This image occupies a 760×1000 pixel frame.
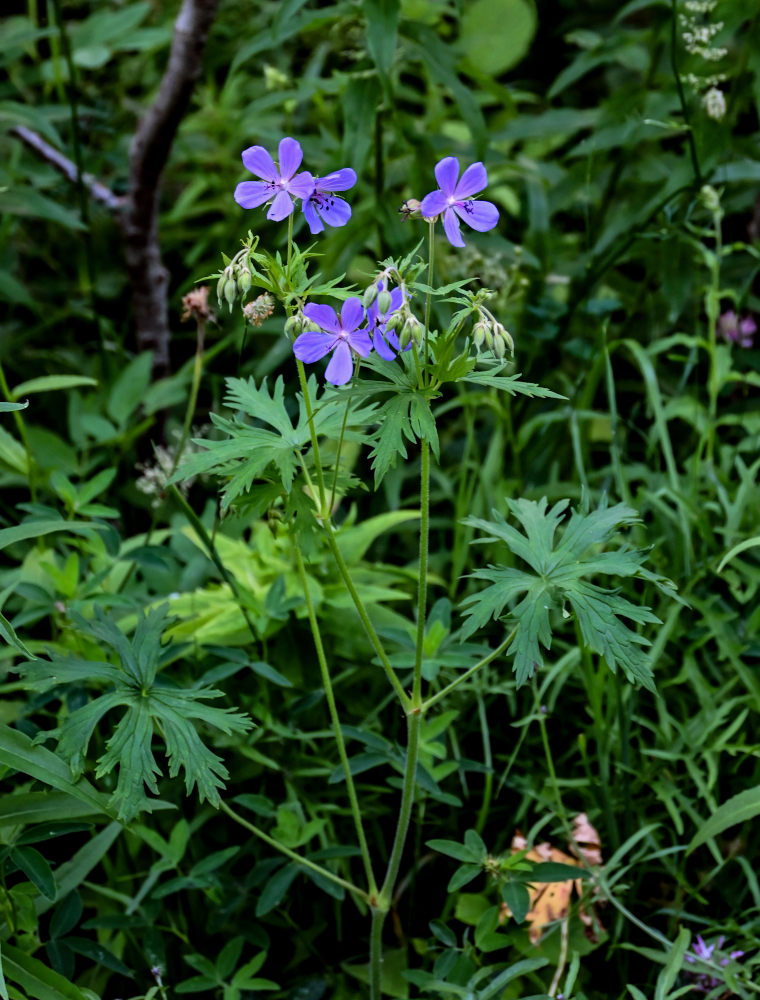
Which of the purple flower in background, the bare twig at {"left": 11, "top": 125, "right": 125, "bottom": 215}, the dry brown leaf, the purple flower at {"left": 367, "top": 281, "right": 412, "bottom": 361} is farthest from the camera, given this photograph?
the bare twig at {"left": 11, "top": 125, "right": 125, "bottom": 215}

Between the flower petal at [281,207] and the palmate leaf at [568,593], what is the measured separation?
0.40 meters

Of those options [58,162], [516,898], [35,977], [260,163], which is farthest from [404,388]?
[58,162]

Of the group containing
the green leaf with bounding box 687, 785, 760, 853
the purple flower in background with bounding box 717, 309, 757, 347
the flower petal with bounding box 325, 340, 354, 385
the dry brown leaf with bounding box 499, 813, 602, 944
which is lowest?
the dry brown leaf with bounding box 499, 813, 602, 944

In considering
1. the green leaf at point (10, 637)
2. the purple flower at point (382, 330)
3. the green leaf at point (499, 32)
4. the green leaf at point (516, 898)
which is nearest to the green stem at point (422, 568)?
the purple flower at point (382, 330)

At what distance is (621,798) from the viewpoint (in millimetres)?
1549

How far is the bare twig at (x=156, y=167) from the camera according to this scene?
82.6 inches

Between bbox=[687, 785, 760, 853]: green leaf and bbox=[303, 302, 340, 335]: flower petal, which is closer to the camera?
bbox=[303, 302, 340, 335]: flower petal

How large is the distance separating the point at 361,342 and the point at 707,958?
3.22 ft

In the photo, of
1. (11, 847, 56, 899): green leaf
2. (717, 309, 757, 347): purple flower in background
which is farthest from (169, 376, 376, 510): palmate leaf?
(717, 309, 757, 347): purple flower in background

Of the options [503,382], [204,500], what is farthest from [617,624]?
[204,500]

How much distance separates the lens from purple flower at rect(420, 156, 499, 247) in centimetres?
99

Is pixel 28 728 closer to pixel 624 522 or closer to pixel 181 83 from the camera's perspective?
pixel 624 522

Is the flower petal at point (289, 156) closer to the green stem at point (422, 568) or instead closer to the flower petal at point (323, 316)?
the flower petal at point (323, 316)

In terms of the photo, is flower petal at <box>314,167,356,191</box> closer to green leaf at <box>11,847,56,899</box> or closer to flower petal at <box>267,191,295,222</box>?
flower petal at <box>267,191,295,222</box>
